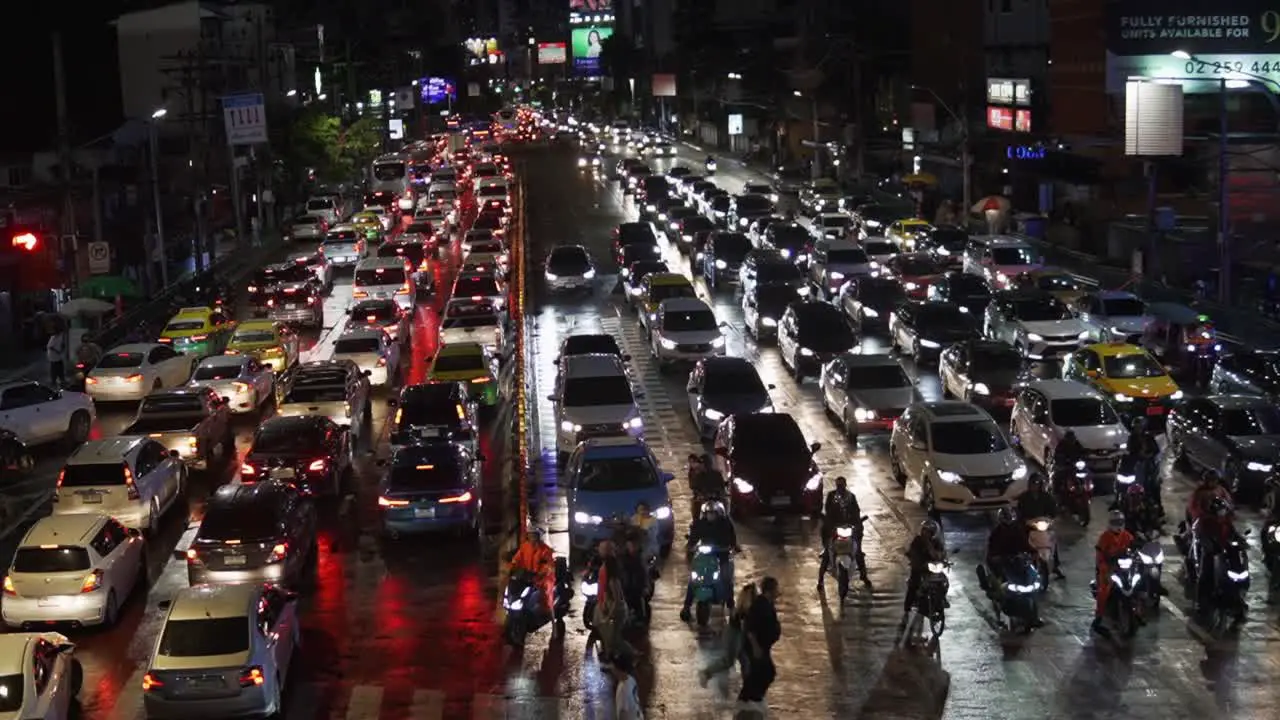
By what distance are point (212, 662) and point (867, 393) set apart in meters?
17.7

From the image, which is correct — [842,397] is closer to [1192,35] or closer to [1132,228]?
[1132,228]

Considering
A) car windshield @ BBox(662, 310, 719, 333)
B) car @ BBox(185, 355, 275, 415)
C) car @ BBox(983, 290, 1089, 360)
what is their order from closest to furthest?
car @ BBox(185, 355, 275, 415)
car @ BBox(983, 290, 1089, 360)
car windshield @ BBox(662, 310, 719, 333)

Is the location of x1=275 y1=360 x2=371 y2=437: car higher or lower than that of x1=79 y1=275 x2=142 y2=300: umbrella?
lower

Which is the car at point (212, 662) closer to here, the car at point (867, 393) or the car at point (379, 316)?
the car at point (867, 393)

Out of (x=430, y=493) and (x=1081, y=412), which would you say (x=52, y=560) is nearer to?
(x=430, y=493)

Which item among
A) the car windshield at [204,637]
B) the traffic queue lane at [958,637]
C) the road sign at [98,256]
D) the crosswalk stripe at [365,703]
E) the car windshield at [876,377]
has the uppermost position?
the road sign at [98,256]

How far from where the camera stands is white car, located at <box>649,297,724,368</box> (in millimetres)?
39656

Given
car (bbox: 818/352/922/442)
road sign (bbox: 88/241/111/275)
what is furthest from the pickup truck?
road sign (bbox: 88/241/111/275)

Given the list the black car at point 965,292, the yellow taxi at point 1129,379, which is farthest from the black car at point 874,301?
the yellow taxi at point 1129,379

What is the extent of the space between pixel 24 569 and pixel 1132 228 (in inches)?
1829

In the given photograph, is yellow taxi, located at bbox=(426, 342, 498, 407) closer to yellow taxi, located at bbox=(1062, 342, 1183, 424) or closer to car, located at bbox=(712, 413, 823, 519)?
car, located at bbox=(712, 413, 823, 519)

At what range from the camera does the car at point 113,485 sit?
85.1 ft

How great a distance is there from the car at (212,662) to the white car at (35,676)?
0.91 m

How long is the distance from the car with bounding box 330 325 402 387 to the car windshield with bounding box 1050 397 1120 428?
16.0 m
